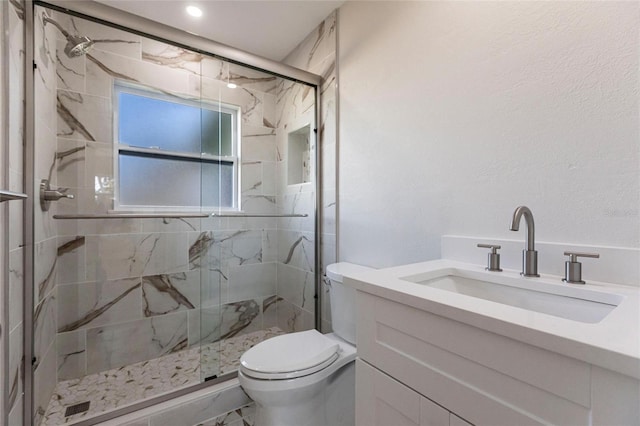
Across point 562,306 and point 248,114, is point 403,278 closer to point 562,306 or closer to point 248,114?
point 562,306

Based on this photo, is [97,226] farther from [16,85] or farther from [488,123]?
[488,123]

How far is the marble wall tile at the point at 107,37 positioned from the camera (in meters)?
1.71

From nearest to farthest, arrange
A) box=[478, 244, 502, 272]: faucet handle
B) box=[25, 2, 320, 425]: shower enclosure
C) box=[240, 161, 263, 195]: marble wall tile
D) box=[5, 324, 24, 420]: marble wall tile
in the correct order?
box=[478, 244, 502, 272]: faucet handle, box=[5, 324, 24, 420]: marble wall tile, box=[25, 2, 320, 425]: shower enclosure, box=[240, 161, 263, 195]: marble wall tile

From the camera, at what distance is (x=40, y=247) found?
56.2 inches

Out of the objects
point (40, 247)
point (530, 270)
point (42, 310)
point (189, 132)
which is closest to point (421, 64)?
point (530, 270)

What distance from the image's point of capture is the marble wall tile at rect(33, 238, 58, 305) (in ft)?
4.49

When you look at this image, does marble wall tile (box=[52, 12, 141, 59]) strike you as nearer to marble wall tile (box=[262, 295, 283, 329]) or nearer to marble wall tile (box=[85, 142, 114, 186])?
marble wall tile (box=[85, 142, 114, 186])

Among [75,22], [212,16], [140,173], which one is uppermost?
[212,16]

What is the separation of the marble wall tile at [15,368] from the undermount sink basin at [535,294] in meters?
1.49

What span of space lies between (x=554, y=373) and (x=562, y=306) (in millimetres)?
423

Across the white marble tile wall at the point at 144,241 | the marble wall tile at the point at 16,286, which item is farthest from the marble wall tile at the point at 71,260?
the marble wall tile at the point at 16,286

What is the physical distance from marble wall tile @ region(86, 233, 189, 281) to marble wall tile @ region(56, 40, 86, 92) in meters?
0.94

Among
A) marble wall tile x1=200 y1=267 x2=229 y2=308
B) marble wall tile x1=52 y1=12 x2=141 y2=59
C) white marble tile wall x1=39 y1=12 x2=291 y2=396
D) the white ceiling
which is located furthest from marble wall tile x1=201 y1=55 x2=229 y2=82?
marble wall tile x1=200 y1=267 x2=229 y2=308

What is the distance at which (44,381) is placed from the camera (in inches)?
59.7
